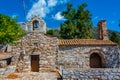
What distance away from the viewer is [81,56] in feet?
59.1

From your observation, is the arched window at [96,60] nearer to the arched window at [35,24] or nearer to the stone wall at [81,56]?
the stone wall at [81,56]

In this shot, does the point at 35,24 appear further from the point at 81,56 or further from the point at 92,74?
the point at 92,74

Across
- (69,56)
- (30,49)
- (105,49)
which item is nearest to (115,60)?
(105,49)

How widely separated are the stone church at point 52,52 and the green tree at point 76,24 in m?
12.3

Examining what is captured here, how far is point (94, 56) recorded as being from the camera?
1883 cm

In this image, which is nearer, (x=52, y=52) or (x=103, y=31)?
(x=52, y=52)

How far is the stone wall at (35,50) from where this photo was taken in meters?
17.3

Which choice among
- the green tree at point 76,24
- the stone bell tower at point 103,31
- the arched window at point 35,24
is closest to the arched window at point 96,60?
the stone bell tower at point 103,31

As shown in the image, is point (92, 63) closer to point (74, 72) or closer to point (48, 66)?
point (48, 66)

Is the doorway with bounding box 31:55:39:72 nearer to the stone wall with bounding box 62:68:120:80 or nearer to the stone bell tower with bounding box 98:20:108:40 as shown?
the stone bell tower with bounding box 98:20:108:40

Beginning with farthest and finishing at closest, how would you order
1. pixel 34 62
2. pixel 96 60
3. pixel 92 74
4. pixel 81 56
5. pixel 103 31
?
pixel 103 31 → pixel 96 60 → pixel 81 56 → pixel 34 62 → pixel 92 74

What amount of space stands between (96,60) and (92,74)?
1070 centimetres

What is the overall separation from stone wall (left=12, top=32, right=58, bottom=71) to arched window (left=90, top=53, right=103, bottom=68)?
4062 mm

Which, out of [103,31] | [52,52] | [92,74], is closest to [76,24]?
[103,31]
